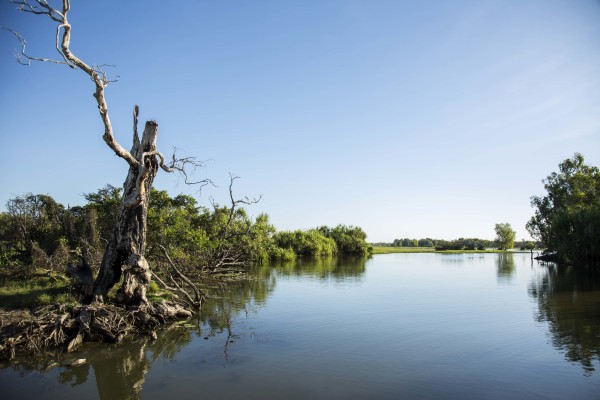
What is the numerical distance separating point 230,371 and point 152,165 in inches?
384

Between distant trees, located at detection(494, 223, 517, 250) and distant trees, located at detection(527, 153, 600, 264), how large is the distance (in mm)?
57360

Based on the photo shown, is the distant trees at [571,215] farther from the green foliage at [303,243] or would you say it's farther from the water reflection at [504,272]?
the green foliage at [303,243]

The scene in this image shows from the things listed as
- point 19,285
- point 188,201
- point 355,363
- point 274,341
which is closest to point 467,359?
point 355,363

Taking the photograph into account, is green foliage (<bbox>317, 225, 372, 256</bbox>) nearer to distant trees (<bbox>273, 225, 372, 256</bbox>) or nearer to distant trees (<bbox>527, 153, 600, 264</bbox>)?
distant trees (<bbox>273, 225, 372, 256</bbox>)

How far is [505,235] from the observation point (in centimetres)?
12925

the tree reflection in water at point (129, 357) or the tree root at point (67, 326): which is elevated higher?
the tree root at point (67, 326)

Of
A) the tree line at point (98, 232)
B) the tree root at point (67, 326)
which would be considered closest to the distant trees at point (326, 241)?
the tree line at point (98, 232)

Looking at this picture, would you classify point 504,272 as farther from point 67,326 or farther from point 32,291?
point 32,291

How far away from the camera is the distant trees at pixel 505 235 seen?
12925 cm

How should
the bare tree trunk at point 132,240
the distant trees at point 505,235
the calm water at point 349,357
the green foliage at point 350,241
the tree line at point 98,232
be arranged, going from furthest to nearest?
the distant trees at point 505,235 → the green foliage at point 350,241 → the tree line at point 98,232 → the bare tree trunk at point 132,240 → the calm water at point 349,357

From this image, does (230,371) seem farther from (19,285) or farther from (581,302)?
(581,302)

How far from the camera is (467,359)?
38.2ft

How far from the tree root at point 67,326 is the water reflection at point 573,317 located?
46.1ft

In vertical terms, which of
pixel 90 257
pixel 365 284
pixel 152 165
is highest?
pixel 152 165
